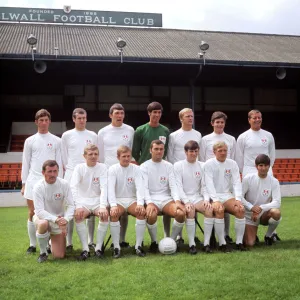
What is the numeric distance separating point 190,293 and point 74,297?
931 millimetres

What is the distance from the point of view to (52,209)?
536 cm

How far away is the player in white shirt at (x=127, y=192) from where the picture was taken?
17.6 ft

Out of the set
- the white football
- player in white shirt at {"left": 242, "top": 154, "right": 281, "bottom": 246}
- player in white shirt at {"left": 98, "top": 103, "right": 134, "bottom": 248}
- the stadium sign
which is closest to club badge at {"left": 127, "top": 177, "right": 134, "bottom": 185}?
player in white shirt at {"left": 98, "top": 103, "right": 134, "bottom": 248}

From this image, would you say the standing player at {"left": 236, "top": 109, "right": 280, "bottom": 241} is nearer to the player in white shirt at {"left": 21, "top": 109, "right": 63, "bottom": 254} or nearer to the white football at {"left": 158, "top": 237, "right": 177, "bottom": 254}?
the white football at {"left": 158, "top": 237, "right": 177, "bottom": 254}

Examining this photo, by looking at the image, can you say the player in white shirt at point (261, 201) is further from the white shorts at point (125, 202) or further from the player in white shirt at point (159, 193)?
the white shorts at point (125, 202)

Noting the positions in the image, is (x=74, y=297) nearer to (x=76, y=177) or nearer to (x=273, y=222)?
(x=76, y=177)

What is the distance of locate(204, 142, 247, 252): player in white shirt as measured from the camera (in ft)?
18.1

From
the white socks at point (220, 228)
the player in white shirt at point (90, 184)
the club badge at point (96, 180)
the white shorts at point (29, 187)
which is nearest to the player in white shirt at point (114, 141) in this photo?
the player in white shirt at point (90, 184)

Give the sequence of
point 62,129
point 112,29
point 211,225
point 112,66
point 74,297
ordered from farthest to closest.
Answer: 1. point 112,29
2. point 62,129
3. point 112,66
4. point 211,225
5. point 74,297

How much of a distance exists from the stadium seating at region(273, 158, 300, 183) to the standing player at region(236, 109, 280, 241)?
1097 cm

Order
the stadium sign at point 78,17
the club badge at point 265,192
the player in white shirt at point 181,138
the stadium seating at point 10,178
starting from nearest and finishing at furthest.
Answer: the club badge at point 265,192 → the player in white shirt at point 181,138 → the stadium seating at point 10,178 → the stadium sign at point 78,17

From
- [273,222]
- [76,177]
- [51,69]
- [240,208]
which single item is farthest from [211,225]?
[51,69]

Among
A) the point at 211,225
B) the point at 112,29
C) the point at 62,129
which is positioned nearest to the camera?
the point at 211,225

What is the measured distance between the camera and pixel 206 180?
226 inches
